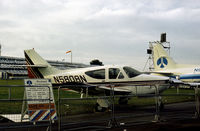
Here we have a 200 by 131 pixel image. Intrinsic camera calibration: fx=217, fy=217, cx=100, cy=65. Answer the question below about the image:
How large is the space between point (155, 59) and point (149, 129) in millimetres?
29934

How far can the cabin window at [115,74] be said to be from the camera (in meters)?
11.5

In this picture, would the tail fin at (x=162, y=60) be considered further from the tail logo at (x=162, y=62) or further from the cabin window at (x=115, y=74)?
the cabin window at (x=115, y=74)

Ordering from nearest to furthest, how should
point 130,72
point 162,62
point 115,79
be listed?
point 115,79
point 130,72
point 162,62

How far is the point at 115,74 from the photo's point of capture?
38.0ft

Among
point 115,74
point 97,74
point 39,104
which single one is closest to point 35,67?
point 97,74

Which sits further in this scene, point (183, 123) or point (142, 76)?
point (142, 76)

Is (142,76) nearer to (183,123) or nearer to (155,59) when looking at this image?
(183,123)

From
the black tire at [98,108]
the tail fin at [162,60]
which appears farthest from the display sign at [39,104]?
the tail fin at [162,60]

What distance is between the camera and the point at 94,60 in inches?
5295

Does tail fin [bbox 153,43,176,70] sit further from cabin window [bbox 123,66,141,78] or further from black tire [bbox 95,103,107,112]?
black tire [bbox 95,103,107,112]

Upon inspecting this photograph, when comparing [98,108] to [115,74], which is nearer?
[98,108]

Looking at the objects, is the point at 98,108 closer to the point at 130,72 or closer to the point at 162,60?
the point at 130,72

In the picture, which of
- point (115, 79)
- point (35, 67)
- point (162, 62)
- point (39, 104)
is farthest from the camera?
point (162, 62)

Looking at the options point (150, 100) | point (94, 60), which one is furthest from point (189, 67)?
point (94, 60)
